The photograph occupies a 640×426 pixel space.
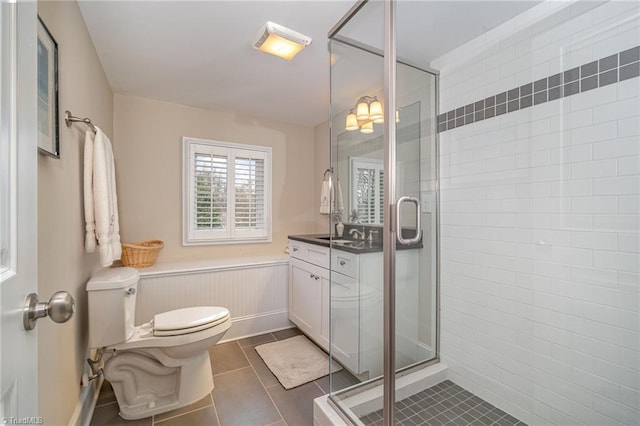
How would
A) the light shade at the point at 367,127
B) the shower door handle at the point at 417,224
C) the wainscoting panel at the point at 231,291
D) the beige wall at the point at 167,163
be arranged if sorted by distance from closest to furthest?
the shower door handle at the point at 417,224
the light shade at the point at 367,127
the wainscoting panel at the point at 231,291
the beige wall at the point at 167,163

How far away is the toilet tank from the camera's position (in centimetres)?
164

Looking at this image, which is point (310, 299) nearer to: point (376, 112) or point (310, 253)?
point (310, 253)

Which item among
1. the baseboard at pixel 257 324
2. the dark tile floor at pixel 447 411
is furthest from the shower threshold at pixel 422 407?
the baseboard at pixel 257 324

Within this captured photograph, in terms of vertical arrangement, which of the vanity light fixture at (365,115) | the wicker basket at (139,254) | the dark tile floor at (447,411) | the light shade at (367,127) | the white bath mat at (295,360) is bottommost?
the white bath mat at (295,360)

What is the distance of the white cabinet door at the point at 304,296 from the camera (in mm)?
2467

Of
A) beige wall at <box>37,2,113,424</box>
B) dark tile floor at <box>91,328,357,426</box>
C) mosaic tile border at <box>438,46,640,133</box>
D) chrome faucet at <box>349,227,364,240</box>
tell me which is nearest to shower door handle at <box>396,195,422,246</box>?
chrome faucet at <box>349,227,364,240</box>

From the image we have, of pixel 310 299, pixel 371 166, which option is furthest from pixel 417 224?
pixel 310 299

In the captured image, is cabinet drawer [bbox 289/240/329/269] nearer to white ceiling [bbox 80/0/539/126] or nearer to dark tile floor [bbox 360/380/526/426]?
dark tile floor [bbox 360/380/526/426]

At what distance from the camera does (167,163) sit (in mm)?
2848

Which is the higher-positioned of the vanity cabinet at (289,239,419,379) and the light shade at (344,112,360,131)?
the light shade at (344,112,360,131)

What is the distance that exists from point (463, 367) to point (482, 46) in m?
2.00

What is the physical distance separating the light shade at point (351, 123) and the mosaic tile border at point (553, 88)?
64cm

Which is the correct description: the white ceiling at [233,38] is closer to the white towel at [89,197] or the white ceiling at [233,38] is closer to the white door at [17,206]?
the white towel at [89,197]

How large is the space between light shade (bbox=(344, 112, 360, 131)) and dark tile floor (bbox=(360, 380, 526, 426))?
5.05 ft
